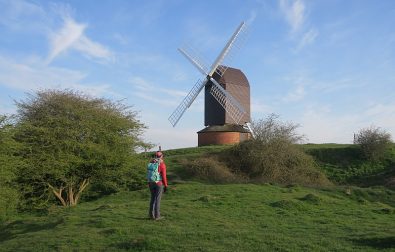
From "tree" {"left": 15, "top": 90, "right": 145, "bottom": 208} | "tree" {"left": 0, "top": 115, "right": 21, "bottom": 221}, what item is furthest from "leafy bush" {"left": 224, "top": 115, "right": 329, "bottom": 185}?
"tree" {"left": 0, "top": 115, "right": 21, "bottom": 221}

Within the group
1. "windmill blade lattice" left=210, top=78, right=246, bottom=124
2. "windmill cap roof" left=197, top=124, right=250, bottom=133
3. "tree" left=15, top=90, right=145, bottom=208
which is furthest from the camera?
"windmill cap roof" left=197, top=124, right=250, bottom=133

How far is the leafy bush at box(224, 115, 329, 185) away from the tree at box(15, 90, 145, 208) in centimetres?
935

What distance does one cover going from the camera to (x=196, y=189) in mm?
24750

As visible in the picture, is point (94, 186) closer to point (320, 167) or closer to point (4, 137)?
point (4, 137)

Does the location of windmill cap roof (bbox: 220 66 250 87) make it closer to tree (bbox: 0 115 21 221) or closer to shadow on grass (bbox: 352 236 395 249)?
tree (bbox: 0 115 21 221)

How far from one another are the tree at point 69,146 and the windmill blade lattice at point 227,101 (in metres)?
18.8

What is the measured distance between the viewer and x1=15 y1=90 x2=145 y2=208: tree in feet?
83.8

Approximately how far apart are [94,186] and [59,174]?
4.72 m

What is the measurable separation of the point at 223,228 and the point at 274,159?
70.5ft

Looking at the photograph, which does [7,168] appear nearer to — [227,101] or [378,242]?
[378,242]

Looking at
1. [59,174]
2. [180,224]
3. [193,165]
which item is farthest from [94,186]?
[180,224]

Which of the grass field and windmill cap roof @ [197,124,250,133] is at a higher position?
windmill cap roof @ [197,124,250,133]

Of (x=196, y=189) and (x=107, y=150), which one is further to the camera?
(x=107, y=150)

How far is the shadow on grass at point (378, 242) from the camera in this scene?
33.9ft
